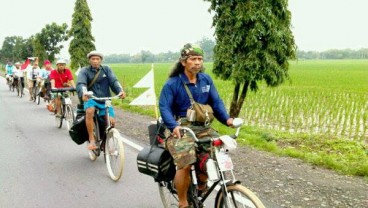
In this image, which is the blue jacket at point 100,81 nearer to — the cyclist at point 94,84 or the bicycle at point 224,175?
the cyclist at point 94,84

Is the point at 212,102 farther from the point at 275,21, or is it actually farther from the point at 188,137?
the point at 275,21

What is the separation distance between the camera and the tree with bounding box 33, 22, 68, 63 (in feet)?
142

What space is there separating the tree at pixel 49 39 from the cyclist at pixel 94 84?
3896 centimetres

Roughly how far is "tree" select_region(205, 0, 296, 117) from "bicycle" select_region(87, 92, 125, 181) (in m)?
4.04

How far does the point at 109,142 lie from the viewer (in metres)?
6.23

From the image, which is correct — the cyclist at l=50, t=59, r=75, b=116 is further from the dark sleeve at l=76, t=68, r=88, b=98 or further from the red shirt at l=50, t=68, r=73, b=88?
the dark sleeve at l=76, t=68, r=88, b=98

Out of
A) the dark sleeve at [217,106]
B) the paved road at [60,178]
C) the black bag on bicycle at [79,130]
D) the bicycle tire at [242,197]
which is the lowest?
the paved road at [60,178]

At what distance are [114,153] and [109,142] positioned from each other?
0.31 metres

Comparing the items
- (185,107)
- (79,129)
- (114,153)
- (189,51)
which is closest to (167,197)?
(185,107)

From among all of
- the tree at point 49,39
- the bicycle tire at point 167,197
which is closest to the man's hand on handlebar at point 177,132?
the bicycle tire at point 167,197

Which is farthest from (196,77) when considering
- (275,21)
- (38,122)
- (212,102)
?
(38,122)

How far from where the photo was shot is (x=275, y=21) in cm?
909

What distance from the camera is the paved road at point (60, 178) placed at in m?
5.02

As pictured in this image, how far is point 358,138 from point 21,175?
7966 mm
